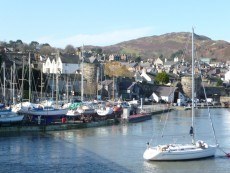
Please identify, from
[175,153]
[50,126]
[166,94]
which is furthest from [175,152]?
[166,94]

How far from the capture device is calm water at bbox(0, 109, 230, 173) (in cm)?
2647

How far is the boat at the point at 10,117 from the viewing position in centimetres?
4158

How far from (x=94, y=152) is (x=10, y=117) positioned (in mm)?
12856

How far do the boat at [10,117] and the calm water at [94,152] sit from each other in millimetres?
3473

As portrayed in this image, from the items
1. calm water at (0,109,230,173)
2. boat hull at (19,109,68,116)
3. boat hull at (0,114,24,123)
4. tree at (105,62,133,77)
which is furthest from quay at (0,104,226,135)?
tree at (105,62,133,77)

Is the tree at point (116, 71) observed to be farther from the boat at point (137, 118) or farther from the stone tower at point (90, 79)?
the boat at point (137, 118)

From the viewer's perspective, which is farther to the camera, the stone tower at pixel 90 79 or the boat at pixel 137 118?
the stone tower at pixel 90 79

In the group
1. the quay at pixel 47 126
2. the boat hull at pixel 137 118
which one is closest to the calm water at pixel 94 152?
the quay at pixel 47 126

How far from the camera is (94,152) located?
31.1 m

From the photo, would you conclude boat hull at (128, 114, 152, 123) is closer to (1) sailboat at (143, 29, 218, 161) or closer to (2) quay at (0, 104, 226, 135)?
(2) quay at (0, 104, 226, 135)

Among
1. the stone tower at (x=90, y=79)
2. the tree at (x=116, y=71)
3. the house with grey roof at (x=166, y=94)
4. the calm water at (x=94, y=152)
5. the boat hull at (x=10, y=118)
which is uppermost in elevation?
the tree at (x=116, y=71)

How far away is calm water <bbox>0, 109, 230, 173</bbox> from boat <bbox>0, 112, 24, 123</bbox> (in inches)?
137

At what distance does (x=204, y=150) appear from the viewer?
28.5 metres

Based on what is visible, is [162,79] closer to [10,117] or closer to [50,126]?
[50,126]
